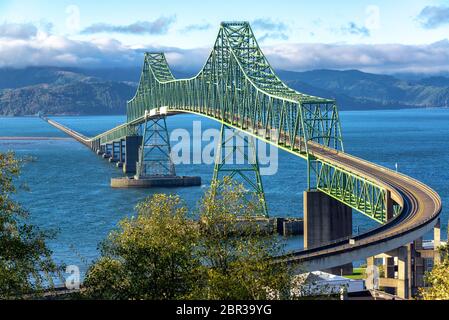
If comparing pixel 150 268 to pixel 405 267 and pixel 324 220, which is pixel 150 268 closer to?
pixel 405 267

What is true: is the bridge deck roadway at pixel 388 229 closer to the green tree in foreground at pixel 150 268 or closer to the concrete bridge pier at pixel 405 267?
the concrete bridge pier at pixel 405 267

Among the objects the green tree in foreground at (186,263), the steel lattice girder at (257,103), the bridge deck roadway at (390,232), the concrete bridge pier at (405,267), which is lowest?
the concrete bridge pier at (405,267)

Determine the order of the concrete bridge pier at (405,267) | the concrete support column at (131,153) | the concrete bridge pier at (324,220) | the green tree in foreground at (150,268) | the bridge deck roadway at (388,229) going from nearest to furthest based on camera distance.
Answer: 1. the green tree in foreground at (150,268)
2. the bridge deck roadway at (388,229)
3. the concrete bridge pier at (405,267)
4. the concrete bridge pier at (324,220)
5. the concrete support column at (131,153)

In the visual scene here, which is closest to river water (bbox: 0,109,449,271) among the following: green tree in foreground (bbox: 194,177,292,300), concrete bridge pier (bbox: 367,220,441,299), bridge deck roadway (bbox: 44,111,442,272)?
bridge deck roadway (bbox: 44,111,442,272)

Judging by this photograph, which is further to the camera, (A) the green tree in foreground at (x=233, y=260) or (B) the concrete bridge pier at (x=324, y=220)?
(B) the concrete bridge pier at (x=324, y=220)

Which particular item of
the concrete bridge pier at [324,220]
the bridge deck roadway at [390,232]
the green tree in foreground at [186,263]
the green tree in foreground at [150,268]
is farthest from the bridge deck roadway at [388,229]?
the green tree in foreground at [150,268]

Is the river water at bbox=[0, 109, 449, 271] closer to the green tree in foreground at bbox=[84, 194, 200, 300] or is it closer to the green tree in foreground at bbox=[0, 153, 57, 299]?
the green tree in foreground at bbox=[84, 194, 200, 300]

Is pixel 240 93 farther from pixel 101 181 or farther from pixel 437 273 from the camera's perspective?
pixel 437 273
